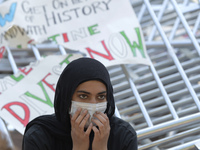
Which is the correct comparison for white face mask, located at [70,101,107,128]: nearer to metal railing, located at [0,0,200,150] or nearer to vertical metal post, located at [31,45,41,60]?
vertical metal post, located at [31,45,41,60]

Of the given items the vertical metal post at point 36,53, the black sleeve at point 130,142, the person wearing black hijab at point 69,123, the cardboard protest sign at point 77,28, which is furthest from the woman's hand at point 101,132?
the vertical metal post at point 36,53

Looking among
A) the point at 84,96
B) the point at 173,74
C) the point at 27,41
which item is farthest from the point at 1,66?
the point at 84,96

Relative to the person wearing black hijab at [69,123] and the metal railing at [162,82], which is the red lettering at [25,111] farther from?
the person wearing black hijab at [69,123]

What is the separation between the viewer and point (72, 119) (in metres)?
1.81

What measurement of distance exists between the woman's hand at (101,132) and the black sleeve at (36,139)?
222 millimetres

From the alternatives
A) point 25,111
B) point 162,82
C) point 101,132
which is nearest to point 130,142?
point 101,132

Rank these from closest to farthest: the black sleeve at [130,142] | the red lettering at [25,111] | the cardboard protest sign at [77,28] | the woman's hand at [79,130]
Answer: the woman's hand at [79,130] < the black sleeve at [130,142] < the red lettering at [25,111] < the cardboard protest sign at [77,28]

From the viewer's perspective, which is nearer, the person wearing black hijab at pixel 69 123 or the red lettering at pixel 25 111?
the person wearing black hijab at pixel 69 123

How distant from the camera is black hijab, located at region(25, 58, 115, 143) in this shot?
5.95 ft

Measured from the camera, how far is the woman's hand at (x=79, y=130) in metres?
1.80

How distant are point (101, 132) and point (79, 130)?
0.10 m

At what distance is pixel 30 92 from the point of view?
2.85m

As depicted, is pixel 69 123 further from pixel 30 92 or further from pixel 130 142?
pixel 30 92

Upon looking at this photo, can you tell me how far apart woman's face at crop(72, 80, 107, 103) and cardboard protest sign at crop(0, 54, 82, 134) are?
3.13ft
